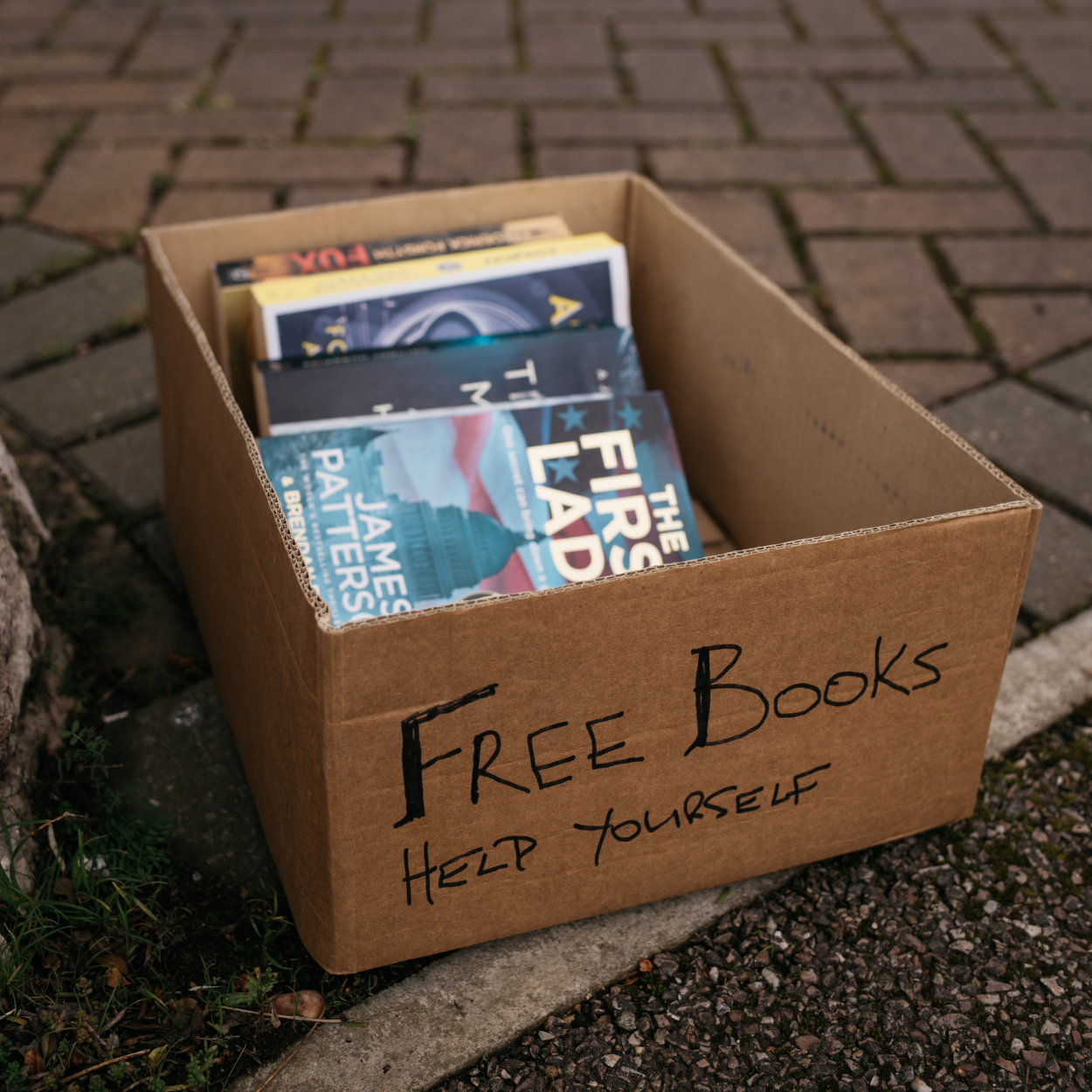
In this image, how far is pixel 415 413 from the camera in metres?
1.10

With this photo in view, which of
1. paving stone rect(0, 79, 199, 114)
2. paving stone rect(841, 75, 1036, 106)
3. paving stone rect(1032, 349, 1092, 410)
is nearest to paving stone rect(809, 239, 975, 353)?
paving stone rect(1032, 349, 1092, 410)

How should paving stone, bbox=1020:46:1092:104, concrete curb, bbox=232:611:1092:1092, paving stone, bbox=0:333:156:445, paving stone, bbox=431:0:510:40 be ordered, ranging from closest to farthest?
concrete curb, bbox=232:611:1092:1092 → paving stone, bbox=0:333:156:445 → paving stone, bbox=1020:46:1092:104 → paving stone, bbox=431:0:510:40

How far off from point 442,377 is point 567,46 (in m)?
1.99

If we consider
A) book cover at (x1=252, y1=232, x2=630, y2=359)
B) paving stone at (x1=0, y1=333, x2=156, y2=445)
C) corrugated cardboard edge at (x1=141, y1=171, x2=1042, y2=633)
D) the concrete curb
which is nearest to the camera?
corrugated cardboard edge at (x1=141, y1=171, x2=1042, y2=633)

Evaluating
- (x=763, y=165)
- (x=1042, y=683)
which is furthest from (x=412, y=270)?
(x=763, y=165)

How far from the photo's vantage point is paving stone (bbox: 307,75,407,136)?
7.82 feet

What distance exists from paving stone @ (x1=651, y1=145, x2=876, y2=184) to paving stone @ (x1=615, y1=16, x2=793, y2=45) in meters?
0.69

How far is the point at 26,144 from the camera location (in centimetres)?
230

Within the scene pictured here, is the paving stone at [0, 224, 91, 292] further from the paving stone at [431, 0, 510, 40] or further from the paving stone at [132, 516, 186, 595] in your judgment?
the paving stone at [431, 0, 510, 40]

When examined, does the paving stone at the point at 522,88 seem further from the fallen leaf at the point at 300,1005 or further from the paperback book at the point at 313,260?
the fallen leaf at the point at 300,1005

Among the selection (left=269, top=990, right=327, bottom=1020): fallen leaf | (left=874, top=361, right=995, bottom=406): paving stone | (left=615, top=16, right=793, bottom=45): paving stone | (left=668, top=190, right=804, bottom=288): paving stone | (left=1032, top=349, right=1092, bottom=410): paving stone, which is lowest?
(left=269, top=990, right=327, bottom=1020): fallen leaf

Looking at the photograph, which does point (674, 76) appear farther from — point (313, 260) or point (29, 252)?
point (313, 260)

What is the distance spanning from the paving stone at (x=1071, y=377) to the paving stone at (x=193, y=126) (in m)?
1.71

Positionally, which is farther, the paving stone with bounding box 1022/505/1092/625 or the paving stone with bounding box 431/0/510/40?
the paving stone with bounding box 431/0/510/40
